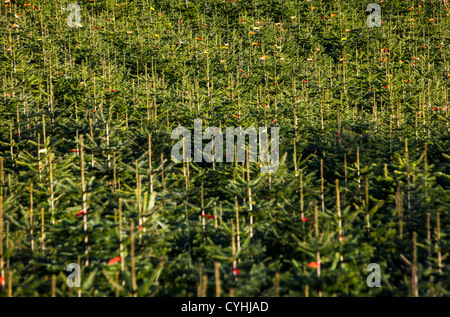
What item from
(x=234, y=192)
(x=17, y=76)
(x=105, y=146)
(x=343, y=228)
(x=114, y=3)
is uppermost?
(x=114, y=3)

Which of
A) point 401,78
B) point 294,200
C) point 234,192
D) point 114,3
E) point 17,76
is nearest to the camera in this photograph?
point 234,192

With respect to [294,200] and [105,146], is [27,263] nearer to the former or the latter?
[105,146]

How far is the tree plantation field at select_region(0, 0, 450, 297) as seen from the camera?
5020 mm

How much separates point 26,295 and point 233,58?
1580 cm

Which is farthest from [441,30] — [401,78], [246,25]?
[246,25]

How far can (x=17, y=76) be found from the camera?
13328 millimetres

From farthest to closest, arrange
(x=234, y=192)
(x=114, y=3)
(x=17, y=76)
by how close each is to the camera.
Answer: (x=114, y=3) → (x=17, y=76) → (x=234, y=192)

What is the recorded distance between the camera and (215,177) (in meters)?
8.84

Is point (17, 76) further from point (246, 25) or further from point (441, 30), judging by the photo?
point (441, 30)

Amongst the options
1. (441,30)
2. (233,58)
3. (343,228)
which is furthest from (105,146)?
(441,30)

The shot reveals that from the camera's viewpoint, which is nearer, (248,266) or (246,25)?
(248,266)

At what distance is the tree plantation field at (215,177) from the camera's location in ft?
16.5

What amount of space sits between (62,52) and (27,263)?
15.5 meters
